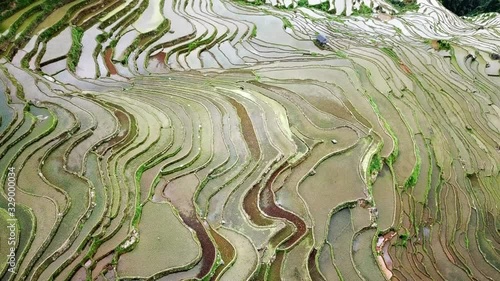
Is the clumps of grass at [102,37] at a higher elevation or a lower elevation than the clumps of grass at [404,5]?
higher

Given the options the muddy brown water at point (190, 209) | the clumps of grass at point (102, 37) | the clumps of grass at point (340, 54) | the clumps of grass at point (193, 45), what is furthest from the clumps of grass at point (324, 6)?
the muddy brown water at point (190, 209)

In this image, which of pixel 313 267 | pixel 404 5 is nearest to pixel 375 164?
pixel 313 267

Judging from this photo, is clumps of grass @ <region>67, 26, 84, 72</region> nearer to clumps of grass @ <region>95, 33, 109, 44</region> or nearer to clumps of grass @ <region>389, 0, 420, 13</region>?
clumps of grass @ <region>95, 33, 109, 44</region>

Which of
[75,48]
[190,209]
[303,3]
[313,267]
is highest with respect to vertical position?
[75,48]

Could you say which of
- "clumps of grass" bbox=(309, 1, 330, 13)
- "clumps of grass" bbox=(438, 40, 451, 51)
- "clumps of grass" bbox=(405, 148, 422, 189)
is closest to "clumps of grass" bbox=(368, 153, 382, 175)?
"clumps of grass" bbox=(405, 148, 422, 189)

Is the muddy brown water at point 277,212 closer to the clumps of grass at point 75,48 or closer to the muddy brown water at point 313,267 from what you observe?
the muddy brown water at point 313,267

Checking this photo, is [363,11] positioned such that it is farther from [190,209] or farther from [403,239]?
[190,209]
